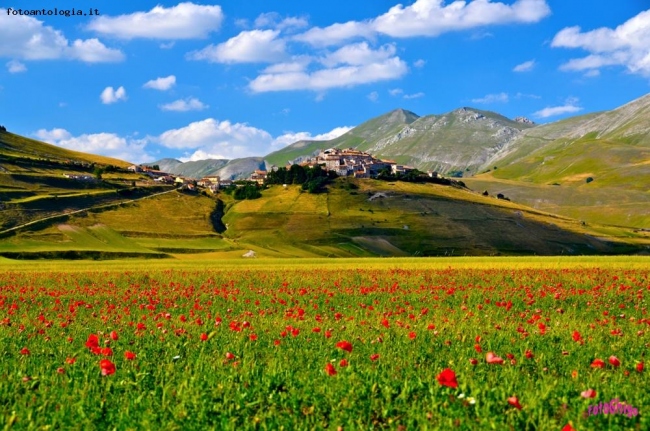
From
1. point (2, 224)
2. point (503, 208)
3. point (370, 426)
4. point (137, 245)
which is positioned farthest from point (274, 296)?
point (503, 208)

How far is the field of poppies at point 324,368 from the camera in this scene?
26.3 ft

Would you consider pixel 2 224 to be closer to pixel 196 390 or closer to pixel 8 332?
pixel 8 332

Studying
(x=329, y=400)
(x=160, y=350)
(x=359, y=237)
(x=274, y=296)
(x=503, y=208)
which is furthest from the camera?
(x=503, y=208)

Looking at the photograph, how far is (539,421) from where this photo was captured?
762 centimetres

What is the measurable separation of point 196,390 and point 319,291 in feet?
54.9

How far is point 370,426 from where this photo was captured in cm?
792

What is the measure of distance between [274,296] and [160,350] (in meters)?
11.2

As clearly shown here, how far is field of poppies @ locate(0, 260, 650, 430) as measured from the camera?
8.02 metres

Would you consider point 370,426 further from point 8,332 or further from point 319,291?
point 319,291

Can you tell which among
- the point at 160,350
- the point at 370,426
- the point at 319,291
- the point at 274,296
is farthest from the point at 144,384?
the point at 319,291

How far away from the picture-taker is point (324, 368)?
10445 millimetres

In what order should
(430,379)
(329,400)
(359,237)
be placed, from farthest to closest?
(359,237)
(430,379)
(329,400)

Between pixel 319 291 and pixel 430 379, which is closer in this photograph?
pixel 430 379

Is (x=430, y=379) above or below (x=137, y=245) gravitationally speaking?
above
